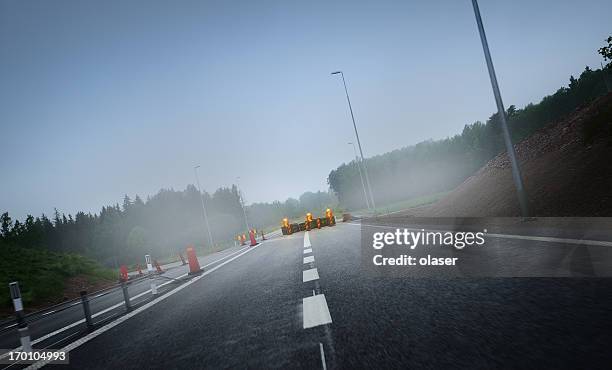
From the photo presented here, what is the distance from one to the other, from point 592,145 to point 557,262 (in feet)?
32.3

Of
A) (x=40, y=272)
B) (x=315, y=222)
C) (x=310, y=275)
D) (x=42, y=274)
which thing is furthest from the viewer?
(x=315, y=222)

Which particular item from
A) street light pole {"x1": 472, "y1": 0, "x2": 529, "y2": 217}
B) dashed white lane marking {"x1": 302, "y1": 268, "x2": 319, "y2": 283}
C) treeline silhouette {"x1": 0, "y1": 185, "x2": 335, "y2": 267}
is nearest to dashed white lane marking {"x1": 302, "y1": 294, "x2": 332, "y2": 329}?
dashed white lane marking {"x1": 302, "y1": 268, "x2": 319, "y2": 283}

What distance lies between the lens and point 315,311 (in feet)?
14.8

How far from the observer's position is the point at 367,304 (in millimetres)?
4430

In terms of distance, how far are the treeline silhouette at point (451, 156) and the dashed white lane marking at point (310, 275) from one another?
69572 millimetres

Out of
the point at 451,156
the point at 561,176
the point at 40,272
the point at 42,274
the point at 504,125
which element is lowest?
the point at 561,176

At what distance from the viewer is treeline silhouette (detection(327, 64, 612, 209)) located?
80.6 meters

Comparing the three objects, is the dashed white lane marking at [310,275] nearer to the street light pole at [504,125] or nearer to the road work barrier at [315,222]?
the street light pole at [504,125]

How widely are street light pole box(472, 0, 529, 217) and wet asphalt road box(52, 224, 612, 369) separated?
6.83 meters

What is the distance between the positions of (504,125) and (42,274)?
25.3 metres

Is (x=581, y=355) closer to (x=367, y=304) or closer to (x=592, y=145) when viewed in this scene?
(x=367, y=304)

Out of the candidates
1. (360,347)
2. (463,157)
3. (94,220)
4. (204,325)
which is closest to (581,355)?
(360,347)

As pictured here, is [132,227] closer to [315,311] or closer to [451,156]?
[451,156]

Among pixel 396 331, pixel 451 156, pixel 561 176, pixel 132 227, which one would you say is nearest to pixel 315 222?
pixel 561 176
